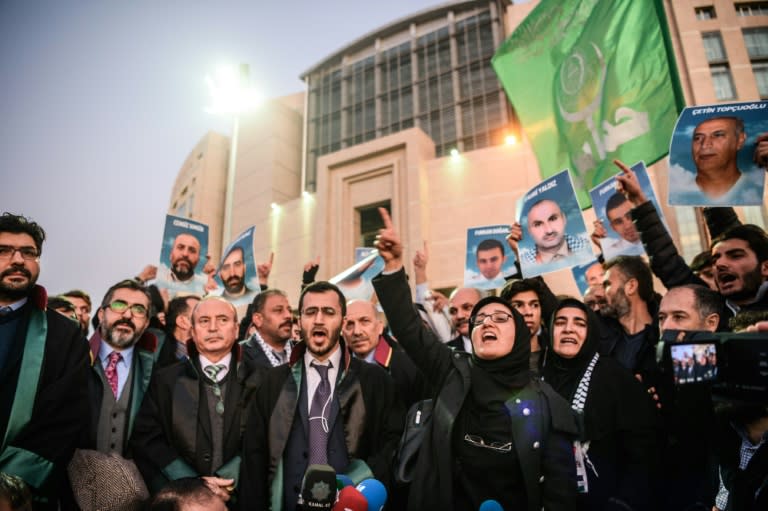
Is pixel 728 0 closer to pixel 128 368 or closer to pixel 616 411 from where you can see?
pixel 616 411

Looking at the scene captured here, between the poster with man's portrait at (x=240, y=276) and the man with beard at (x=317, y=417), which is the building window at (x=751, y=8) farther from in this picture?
the man with beard at (x=317, y=417)

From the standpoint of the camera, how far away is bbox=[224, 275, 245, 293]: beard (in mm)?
6121

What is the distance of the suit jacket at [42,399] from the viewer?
224 centimetres

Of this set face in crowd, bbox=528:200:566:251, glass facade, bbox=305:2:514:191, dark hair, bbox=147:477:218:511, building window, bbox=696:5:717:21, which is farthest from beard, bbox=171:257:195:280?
building window, bbox=696:5:717:21

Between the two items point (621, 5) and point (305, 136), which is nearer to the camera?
point (621, 5)

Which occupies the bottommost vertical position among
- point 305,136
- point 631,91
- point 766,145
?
point 766,145

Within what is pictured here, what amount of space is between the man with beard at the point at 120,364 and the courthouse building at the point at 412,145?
13.0m

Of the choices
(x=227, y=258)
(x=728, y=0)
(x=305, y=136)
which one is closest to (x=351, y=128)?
(x=305, y=136)

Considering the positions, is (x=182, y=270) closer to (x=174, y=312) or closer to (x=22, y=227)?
(x=174, y=312)

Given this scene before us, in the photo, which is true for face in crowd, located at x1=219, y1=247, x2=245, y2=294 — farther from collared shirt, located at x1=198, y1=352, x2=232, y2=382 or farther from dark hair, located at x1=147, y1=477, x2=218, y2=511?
dark hair, located at x1=147, y1=477, x2=218, y2=511

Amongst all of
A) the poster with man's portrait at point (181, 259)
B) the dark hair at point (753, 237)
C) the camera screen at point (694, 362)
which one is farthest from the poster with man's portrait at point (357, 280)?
the camera screen at point (694, 362)

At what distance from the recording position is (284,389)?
2.81 m

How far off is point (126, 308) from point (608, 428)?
3.24 meters

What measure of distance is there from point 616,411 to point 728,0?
27189 mm
